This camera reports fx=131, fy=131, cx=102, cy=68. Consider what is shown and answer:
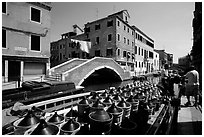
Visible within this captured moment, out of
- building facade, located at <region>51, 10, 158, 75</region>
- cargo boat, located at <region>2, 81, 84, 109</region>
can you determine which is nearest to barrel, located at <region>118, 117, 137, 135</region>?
cargo boat, located at <region>2, 81, 84, 109</region>

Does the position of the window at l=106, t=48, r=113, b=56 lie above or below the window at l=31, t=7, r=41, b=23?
below

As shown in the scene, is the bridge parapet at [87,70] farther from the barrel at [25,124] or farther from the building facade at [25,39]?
the barrel at [25,124]

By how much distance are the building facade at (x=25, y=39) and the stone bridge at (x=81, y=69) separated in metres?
1.63

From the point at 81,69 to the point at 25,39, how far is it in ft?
18.4

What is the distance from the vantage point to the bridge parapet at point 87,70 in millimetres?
12055

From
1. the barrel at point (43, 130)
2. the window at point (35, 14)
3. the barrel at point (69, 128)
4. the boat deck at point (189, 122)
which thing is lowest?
the boat deck at point (189, 122)

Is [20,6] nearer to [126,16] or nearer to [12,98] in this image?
[12,98]

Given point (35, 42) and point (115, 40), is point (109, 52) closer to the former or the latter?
point (115, 40)

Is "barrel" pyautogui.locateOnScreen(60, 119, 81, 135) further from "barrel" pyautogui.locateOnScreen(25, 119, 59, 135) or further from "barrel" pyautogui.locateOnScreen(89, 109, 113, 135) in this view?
"barrel" pyautogui.locateOnScreen(89, 109, 113, 135)

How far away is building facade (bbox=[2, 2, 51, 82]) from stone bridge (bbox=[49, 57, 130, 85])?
163 cm

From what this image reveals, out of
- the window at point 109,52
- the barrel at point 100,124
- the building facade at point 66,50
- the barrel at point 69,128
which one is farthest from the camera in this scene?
the building facade at point 66,50

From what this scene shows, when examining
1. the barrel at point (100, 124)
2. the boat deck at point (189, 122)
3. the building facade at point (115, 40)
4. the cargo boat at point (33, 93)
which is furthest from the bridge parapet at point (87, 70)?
the boat deck at point (189, 122)

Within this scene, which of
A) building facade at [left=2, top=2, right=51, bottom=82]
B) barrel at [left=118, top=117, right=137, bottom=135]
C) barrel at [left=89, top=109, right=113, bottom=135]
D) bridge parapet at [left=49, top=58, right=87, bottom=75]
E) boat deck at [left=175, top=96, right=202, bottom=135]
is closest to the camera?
barrel at [left=89, top=109, right=113, bottom=135]

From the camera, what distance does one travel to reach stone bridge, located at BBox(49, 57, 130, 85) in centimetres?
1220
